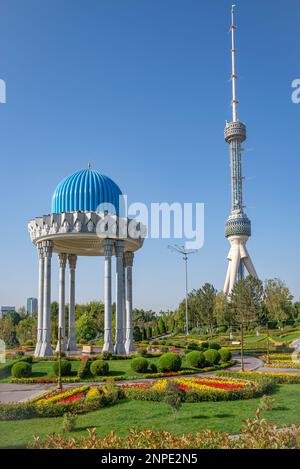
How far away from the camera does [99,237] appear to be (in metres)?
36.6

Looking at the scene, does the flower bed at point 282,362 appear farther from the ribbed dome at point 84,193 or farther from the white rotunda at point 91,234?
the ribbed dome at point 84,193

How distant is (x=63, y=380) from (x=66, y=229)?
512 inches

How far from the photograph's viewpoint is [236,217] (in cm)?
Answer: 11419

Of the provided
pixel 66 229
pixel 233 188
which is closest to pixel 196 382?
pixel 66 229

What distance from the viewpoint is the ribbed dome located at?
1497 inches

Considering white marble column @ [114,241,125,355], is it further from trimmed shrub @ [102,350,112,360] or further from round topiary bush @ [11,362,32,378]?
round topiary bush @ [11,362,32,378]

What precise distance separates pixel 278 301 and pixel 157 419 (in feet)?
184

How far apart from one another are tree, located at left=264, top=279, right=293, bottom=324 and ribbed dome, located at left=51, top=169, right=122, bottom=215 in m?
38.6

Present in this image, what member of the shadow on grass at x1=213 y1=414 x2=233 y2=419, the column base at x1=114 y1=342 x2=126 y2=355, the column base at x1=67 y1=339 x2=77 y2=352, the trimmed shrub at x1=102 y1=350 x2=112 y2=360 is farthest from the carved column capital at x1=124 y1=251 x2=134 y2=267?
the shadow on grass at x1=213 y1=414 x2=233 y2=419

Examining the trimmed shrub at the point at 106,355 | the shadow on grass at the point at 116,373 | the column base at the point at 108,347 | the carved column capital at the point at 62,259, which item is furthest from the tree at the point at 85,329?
the shadow on grass at the point at 116,373

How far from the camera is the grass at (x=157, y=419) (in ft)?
47.4

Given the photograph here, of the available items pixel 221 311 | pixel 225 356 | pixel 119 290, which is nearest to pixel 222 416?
pixel 225 356
